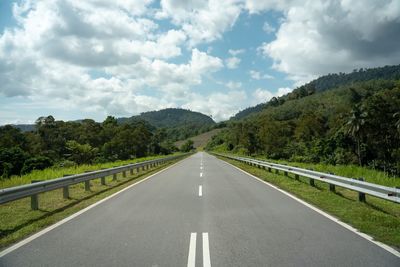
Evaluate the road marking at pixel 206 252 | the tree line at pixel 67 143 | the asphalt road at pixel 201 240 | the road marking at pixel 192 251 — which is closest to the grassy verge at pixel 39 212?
the asphalt road at pixel 201 240

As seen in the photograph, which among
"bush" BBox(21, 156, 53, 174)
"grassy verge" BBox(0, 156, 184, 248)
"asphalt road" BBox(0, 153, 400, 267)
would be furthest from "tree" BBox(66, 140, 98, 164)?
"asphalt road" BBox(0, 153, 400, 267)

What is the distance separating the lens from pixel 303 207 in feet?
32.1

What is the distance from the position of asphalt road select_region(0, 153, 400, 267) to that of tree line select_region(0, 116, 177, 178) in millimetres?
49989

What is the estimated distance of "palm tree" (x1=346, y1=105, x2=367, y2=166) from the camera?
6412 centimetres

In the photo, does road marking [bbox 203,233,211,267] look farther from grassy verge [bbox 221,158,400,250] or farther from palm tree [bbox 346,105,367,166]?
palm tree [bbox 346,105,367,166]

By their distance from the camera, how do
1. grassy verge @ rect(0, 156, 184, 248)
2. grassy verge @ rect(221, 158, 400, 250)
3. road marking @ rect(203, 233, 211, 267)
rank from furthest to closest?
grassy verge @ rect(0, 156, 184, 248)
grassy verge @ rect(221, 158, 400, 250)
road marking @ rect(203, 233, 211, 267)

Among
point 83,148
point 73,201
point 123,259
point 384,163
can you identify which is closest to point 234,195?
point 73,201

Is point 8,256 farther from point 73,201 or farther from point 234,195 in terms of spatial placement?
point 234,195

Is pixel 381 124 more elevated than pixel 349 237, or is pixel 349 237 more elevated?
pixel 381 124

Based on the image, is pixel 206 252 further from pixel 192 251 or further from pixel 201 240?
pixel 201 240

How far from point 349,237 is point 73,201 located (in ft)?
27.9

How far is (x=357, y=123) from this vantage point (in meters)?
64.4

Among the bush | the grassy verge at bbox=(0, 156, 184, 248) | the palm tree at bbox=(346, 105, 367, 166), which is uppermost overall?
the palm tree at bbox=(346, 105, 367, 166)

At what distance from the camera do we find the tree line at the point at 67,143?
182ft
